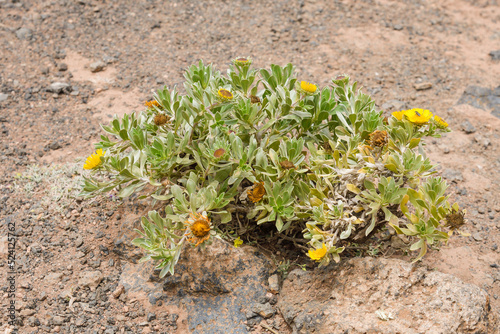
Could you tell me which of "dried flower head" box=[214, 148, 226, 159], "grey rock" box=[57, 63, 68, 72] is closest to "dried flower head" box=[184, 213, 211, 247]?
"dried flower head" box=[214, 148, 226, 159]

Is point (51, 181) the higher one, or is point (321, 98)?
point (321, 98)

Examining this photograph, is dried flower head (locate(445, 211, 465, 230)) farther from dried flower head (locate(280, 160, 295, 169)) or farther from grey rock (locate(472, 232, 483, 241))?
grey rock (locate(472, 232, 483, 241))

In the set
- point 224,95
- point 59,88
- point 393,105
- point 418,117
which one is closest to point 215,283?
point 224,95

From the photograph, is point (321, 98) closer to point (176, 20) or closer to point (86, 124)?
point (86, 124)

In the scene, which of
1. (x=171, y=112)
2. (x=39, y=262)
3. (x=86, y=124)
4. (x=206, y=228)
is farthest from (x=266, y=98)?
(x=86, y=124)

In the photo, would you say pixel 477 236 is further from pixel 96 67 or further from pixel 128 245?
pixel 96 67

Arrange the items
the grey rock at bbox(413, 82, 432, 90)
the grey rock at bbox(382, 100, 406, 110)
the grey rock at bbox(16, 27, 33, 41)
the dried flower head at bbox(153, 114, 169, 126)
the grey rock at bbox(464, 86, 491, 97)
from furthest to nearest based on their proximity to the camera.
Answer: the grey rock at bbox(16, 27, 33, 41)
the grey rock at bbox(413, 82, 432, 90)
the grey rock at bbox(464, 86, 491, 97)
the grey rock at bbox(382, 100, 406, 110)
the dried flower head at bbox(153, 114, 169, 126)

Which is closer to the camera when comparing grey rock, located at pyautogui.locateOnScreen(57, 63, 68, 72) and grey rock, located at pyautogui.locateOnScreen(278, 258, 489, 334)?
grey rock, located at pyautogui.locateOnScreen(278, 258, 489, 334)
